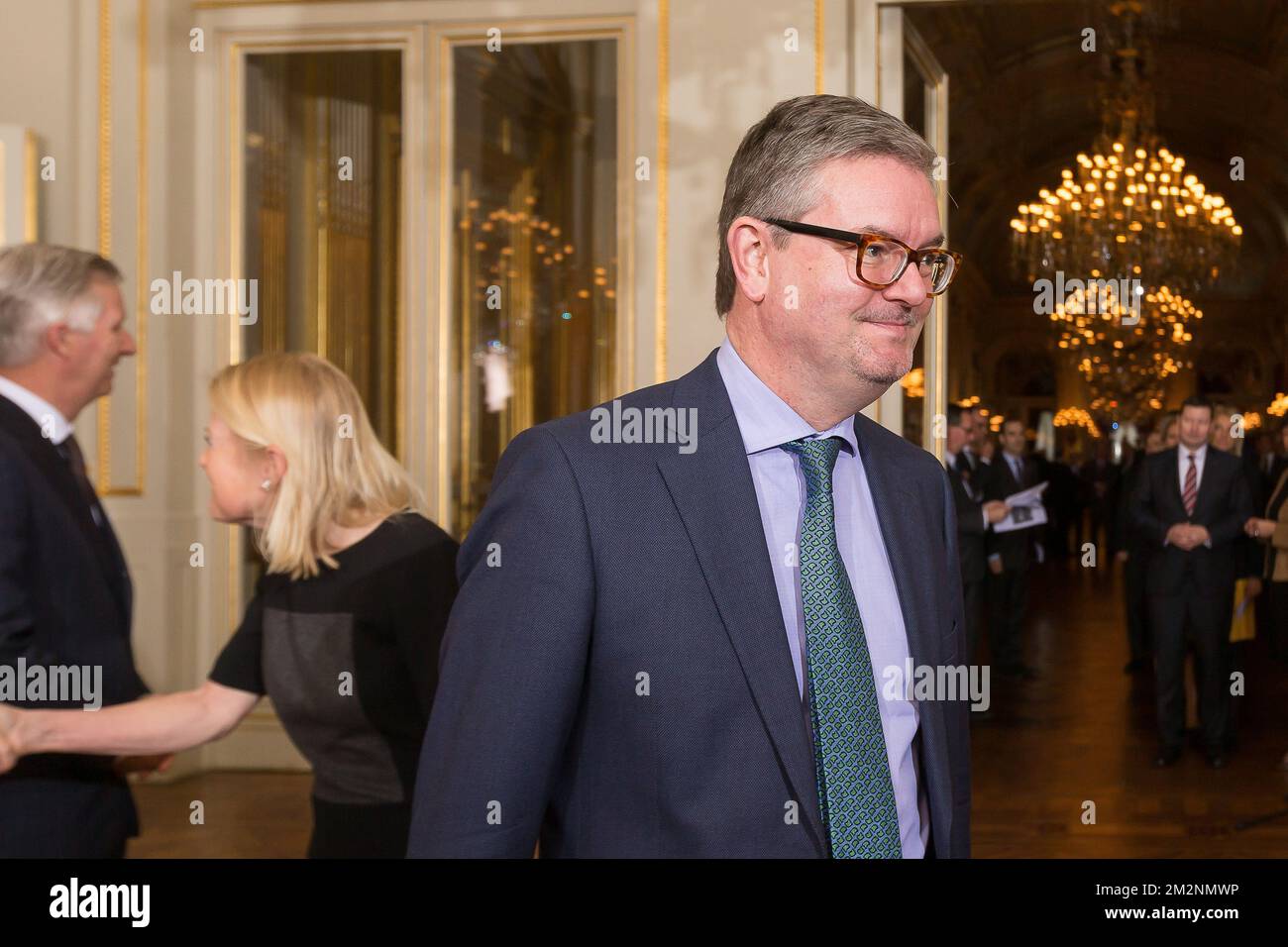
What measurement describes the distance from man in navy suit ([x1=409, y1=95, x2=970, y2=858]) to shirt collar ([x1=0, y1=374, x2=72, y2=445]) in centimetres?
115

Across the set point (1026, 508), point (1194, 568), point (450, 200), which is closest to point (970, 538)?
point (1026, 508)

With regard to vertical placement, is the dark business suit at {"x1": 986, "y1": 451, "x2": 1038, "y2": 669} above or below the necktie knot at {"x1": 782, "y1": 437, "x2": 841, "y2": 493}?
below

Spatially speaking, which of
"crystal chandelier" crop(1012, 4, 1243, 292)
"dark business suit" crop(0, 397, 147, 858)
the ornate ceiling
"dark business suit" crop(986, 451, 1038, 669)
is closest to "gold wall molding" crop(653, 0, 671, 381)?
the ornate ceiling

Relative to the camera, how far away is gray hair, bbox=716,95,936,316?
5.14 feet

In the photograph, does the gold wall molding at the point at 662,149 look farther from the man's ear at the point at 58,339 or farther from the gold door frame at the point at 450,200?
the man's ear at the point at 58,339

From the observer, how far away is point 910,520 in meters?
1.70

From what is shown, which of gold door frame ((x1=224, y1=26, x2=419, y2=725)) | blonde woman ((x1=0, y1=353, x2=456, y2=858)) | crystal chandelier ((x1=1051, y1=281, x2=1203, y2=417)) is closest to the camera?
blonde woman ((x1=0, y1=353, x2=456, y2=858))

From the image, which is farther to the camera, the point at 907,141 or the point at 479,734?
the point at 907,141

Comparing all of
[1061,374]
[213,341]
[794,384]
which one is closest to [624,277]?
[213,341]

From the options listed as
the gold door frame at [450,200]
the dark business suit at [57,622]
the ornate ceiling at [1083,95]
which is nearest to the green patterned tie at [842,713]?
the dark business suit at [57,622]

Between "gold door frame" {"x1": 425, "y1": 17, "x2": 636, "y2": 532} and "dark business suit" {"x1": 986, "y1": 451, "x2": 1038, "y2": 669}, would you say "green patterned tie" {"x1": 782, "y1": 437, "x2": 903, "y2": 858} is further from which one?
"dark business suit" {"x1": 986, "y1": 451, "x2": 1038, "y2": 669}

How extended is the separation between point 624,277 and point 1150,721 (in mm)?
4095

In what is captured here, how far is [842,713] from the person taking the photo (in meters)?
1.52
